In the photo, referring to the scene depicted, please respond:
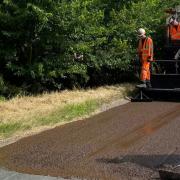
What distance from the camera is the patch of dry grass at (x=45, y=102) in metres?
10.6

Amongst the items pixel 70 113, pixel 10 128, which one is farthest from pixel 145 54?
pixel 10 128

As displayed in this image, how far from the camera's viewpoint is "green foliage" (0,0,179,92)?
42.4ft

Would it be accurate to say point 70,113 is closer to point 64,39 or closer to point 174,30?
point 64,39

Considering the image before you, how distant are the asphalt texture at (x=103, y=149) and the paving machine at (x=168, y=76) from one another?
245 cm

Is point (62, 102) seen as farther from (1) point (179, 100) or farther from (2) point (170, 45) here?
(2) point (170, 45)

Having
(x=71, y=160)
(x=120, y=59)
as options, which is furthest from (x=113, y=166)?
(x=120, y=59)

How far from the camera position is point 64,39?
44.1ft

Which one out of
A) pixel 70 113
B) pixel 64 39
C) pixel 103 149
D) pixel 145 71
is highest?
pixel 64 39

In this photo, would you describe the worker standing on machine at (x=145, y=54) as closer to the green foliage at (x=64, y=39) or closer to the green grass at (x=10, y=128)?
the green foliage at (x=64, y=39)

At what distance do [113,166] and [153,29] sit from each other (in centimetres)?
970

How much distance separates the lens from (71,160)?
7730mm

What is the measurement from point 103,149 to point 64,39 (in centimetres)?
566

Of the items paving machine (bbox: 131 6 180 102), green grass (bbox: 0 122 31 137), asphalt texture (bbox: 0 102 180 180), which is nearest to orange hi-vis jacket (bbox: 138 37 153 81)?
paving machine (bbox: 131 6 180 102)

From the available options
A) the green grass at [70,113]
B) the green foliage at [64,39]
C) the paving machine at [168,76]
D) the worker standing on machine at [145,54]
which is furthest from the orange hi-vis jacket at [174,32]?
the green grass at [70,113]
